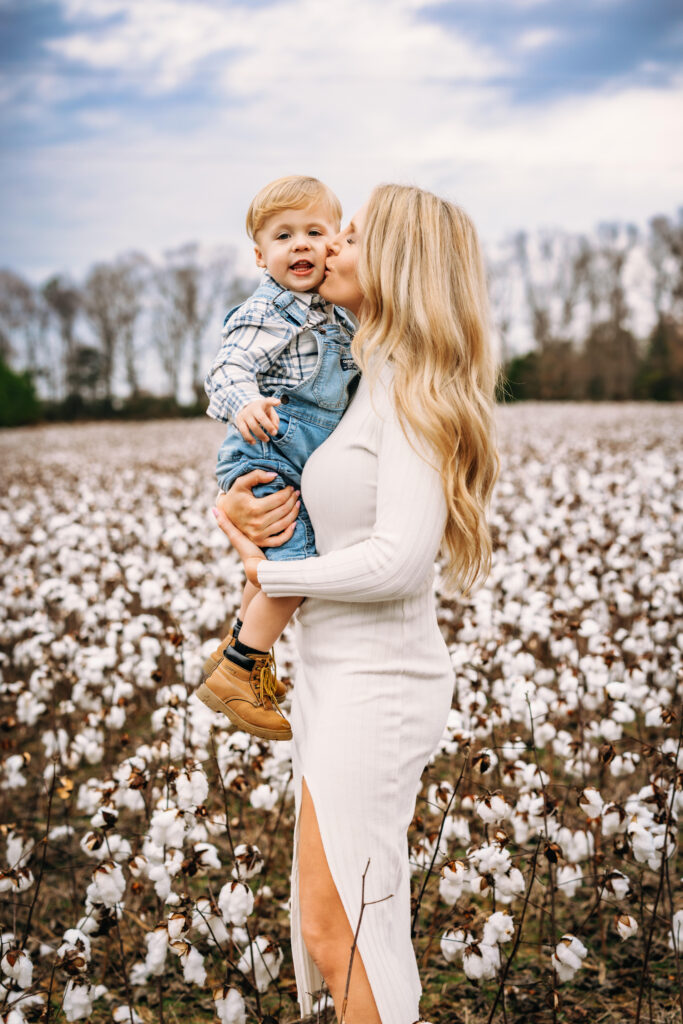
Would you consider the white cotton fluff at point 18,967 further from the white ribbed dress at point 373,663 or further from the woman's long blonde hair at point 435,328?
the woman's long blonde hair at point 435,328

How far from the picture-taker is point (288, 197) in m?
2.66

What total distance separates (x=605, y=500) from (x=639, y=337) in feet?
132

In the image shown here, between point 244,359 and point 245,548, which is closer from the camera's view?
point 245,548

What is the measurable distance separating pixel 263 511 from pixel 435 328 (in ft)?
2.32

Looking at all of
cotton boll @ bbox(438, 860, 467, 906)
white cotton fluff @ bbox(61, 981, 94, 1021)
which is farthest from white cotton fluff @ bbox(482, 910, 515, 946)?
white cotton fluff @ bbox(61, 981, 94, 1021)

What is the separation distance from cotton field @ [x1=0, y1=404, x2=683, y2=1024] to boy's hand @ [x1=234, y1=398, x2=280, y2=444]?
3.39ft

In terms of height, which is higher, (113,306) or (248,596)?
(113,306)

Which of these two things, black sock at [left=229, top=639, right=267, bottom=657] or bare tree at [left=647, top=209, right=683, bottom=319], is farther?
bare tree at [left=647, top=209, right=683, bottom=319]

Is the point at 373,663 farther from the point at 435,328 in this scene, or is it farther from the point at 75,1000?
the point at 75,1000

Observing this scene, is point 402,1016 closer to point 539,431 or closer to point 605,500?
point 605,500

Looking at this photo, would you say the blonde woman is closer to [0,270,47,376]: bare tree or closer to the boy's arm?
the boy's arm

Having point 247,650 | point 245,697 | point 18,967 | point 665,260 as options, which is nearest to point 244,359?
point 247,650

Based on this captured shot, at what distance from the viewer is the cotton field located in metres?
2.46

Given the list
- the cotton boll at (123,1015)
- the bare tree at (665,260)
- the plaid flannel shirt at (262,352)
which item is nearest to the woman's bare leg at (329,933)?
the cotton boll at (123,1015)
